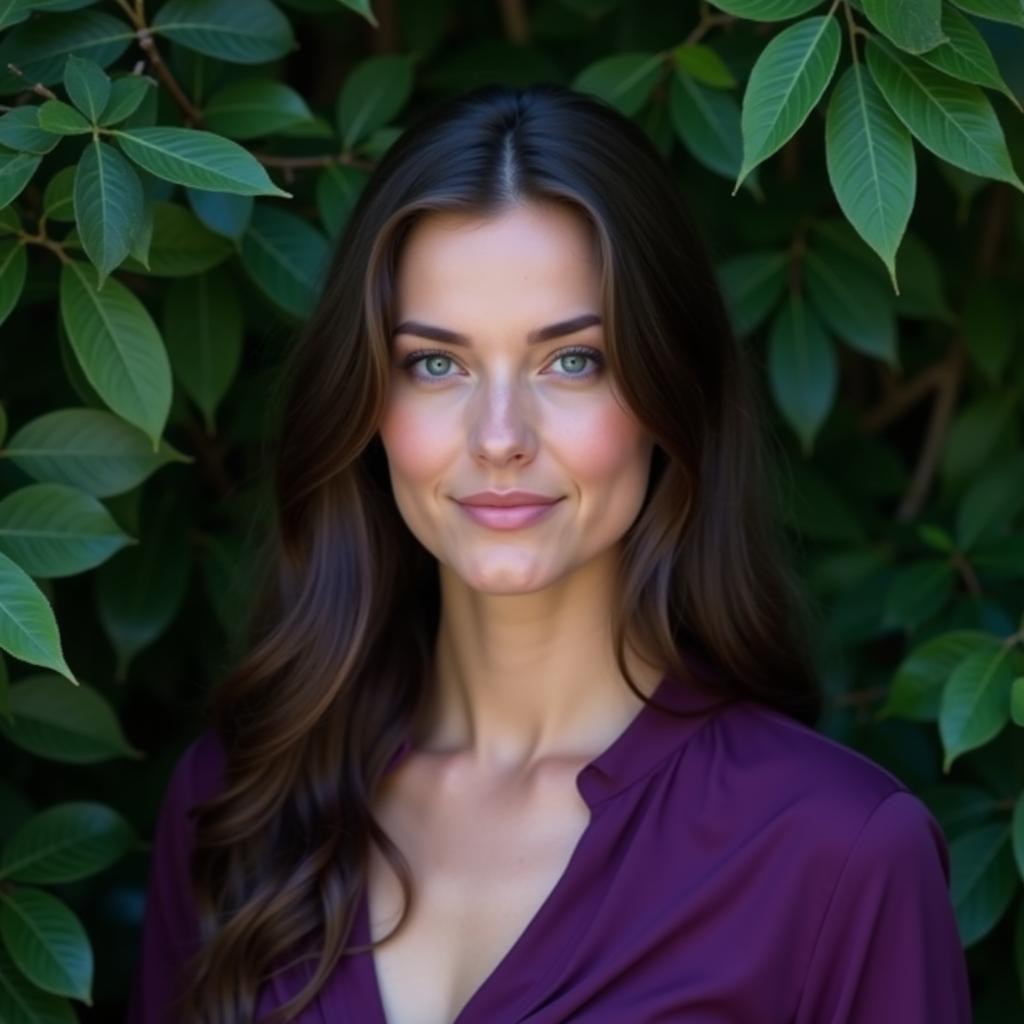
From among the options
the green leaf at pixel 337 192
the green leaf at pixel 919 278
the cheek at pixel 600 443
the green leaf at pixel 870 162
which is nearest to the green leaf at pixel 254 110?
the green leaf at pixel 337 192

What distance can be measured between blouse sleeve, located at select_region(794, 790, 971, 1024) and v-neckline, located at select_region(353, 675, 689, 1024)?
9.1 inches

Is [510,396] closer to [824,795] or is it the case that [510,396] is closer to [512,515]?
[512,515]

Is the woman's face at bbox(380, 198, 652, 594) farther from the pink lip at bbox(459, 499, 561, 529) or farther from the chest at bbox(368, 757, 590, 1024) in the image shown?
the chest at bbox(368, 757, 590, 1024)

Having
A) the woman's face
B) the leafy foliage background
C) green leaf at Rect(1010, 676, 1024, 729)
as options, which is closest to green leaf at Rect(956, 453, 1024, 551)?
the leafy foliage background

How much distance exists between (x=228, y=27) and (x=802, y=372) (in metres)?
0.79

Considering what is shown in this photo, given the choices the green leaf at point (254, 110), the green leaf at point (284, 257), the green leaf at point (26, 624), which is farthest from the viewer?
the green leaf at point (284, 257)

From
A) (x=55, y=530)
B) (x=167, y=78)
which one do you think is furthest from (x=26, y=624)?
(x=167, y=78)

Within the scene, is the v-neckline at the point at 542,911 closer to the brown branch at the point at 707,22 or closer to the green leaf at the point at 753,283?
the green leaf at the point at 753,283

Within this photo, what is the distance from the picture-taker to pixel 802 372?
96.2 inches

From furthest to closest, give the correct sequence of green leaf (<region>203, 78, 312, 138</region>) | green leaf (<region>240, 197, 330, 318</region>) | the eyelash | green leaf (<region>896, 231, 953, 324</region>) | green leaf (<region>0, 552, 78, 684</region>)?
green leaf (<region>896, 231, 953, 324</region>) < green leaf (<region>240, 197, 330, 318</region>) < green leaf (<region>203, 78, 312, 138</region>) < the eyelash < green leaf (<region>0, 552, 78, 684</region>)

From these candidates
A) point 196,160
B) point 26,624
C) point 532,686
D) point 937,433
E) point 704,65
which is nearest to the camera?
point 26,624

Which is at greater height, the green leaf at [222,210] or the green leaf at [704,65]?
the green leaf at [704,65]

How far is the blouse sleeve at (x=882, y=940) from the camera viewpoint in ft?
5.94

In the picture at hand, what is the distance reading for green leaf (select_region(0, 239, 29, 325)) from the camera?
191 centimetres
